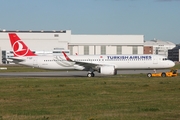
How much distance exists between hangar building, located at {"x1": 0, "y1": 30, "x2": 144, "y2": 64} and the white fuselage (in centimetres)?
8882

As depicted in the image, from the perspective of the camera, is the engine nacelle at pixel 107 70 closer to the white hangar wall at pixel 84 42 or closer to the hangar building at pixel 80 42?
the hangar building at pixel 80 42

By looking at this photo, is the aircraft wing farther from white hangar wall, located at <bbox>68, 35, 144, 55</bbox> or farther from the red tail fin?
white hangar wall, located at <bbox>68, 35, 144, 55</bbox>

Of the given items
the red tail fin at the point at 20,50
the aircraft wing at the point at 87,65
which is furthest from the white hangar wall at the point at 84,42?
the aircraft wing at the point at 87,65

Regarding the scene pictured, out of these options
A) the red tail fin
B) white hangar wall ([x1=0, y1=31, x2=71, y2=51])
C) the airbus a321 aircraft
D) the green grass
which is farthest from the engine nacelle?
white hangar wall ([x1=0, y1=31, x2=71, y2=51])

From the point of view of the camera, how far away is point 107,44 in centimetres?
14762

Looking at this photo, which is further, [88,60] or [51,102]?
[88,60]

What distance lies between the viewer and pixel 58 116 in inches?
677

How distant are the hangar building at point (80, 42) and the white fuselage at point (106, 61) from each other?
88816 mm

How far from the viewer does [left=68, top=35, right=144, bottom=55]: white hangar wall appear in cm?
14725

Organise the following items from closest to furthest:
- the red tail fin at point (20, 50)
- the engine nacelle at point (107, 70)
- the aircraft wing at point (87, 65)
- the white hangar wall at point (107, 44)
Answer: the engine nacelle at point (107, 70), the aircraft wing at point (87, 65), the red tail fin at point (20, 50), the white hangar wall at point (107, 44)

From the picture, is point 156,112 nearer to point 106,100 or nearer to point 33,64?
point 106,100

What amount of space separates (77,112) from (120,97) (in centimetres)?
712

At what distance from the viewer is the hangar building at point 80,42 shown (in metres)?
145

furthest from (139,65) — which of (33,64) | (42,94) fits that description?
(42,94)
